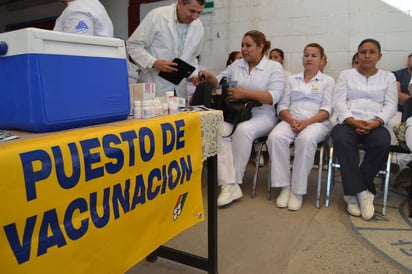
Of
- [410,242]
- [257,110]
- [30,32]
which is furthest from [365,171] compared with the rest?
[30,32]

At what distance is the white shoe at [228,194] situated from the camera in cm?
235

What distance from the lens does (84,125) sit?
100 centimetres

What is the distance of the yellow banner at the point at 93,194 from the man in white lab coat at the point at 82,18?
2.96 feet

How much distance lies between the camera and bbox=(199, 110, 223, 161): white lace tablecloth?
137 cm

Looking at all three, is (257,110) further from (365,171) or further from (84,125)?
(84,125)

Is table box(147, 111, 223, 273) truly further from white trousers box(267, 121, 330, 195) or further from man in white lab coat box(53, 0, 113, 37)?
white trousers box(267, 121, 330, 195)

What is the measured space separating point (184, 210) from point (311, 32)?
123 inches

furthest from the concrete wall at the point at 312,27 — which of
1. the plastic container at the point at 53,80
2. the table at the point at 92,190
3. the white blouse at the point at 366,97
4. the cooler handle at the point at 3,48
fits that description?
the cooler handle at the point at 3,48

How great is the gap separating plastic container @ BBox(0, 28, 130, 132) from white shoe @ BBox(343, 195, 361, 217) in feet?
5.92

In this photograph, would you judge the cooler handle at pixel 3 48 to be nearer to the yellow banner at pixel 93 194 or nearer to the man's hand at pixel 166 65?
the yellow banner at pixel 93 194

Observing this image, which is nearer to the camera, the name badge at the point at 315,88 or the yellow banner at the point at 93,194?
the yellow banner at the point at 93,194

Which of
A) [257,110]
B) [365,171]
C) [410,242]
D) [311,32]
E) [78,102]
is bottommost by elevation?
[410,242]

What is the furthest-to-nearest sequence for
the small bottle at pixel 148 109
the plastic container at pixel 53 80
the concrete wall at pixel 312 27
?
the concrete wall at pixel 312 27 → the small bottle at pixel 148 109 → the plastic container at pixel 53 80

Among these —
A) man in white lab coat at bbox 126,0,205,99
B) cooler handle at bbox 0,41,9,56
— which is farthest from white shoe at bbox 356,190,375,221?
cooler handle at bbox 0,41,9,56
